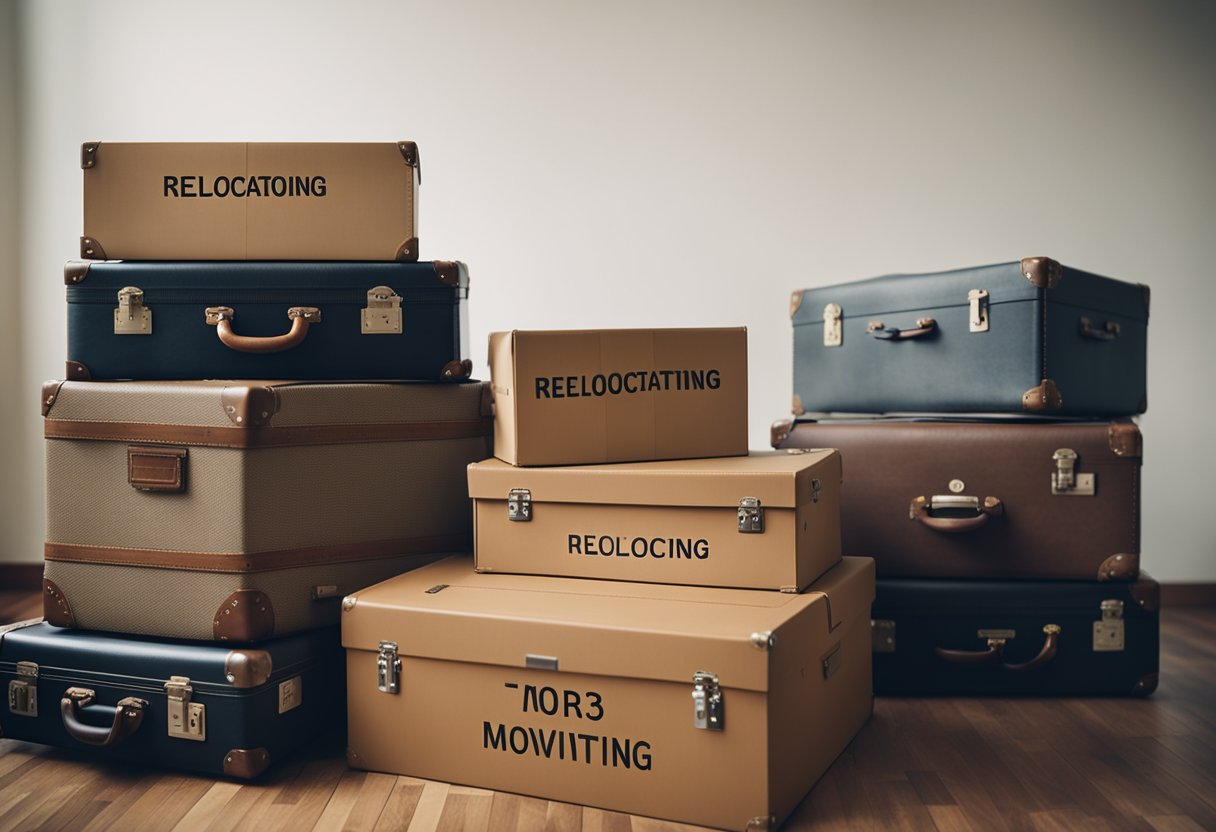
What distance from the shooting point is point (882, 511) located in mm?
2324

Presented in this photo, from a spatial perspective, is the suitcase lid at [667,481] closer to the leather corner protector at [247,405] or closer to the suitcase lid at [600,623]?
the suitcase lid at [600,623]

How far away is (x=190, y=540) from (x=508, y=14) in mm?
2040

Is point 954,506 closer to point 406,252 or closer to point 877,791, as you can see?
point 877,791

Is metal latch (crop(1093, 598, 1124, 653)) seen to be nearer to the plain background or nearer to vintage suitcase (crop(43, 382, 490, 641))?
the plain background

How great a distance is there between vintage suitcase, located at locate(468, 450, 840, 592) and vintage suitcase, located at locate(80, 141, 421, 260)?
63 cm

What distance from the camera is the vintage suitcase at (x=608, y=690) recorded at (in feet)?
5.18

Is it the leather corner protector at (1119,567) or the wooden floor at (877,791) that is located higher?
the leather corner protector at (1119,567)

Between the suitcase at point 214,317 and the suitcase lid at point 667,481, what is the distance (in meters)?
0.43

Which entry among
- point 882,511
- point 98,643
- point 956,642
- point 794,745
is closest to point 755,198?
point 882,511

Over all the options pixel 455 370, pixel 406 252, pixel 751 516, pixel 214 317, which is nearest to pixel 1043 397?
pixel 751 516

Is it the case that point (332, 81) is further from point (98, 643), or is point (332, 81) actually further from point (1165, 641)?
point (1165, 641)

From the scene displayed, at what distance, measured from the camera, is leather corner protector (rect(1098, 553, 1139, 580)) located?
2246mm

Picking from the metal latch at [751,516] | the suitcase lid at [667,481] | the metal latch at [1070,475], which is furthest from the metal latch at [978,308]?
Result: the metal latch at [751,516]

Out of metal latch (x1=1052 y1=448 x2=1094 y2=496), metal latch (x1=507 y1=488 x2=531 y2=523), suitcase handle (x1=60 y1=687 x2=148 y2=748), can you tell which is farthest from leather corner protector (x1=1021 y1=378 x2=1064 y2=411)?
suitcase handle (x1=60 y1=687 x2=148 y2=748)
